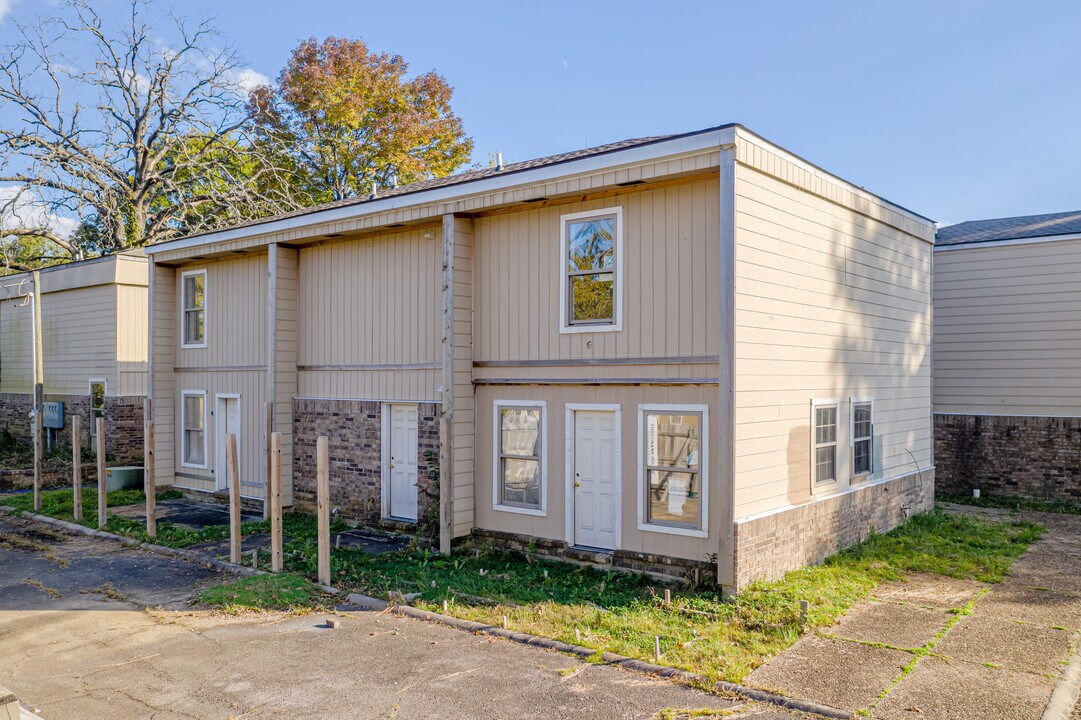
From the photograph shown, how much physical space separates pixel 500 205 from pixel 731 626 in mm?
6305

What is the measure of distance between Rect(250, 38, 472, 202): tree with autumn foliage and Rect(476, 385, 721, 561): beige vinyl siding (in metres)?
20.4

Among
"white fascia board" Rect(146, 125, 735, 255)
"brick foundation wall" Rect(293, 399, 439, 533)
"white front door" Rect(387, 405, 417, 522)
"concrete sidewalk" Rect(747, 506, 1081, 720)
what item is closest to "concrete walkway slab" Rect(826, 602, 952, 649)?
"concrete sidewalk" Rect(747, 506, 1081, 720)

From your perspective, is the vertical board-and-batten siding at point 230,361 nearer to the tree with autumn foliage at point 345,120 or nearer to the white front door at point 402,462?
the white front door at point 402,462

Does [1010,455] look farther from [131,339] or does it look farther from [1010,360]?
[131,339]

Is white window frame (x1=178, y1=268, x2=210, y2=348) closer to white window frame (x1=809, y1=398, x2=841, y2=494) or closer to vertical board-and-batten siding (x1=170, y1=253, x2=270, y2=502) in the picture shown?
vertical board-and-batten siding (x1=170, y1=253, x2=270, y2=502)

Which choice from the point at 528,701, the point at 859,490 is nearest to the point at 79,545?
the point at 528,701

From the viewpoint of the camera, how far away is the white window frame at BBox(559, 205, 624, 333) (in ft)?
33.8

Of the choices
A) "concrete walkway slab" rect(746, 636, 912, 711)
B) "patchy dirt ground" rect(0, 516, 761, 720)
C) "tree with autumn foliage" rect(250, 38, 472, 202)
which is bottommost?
"patchy dirt ground" rect(0, 516, 761, 720)

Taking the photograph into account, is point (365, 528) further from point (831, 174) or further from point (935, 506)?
point (935, 506)

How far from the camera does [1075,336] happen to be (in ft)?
51.4

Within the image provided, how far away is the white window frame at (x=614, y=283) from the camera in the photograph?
10.3 meters

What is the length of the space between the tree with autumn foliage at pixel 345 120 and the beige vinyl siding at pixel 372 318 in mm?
16291

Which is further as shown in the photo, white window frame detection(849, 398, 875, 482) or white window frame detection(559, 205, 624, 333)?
white window frame detection(849, 398, 875, 482)

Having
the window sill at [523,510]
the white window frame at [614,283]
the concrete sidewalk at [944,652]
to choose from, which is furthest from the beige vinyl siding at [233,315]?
the concrete sidewalk at [944,652]
